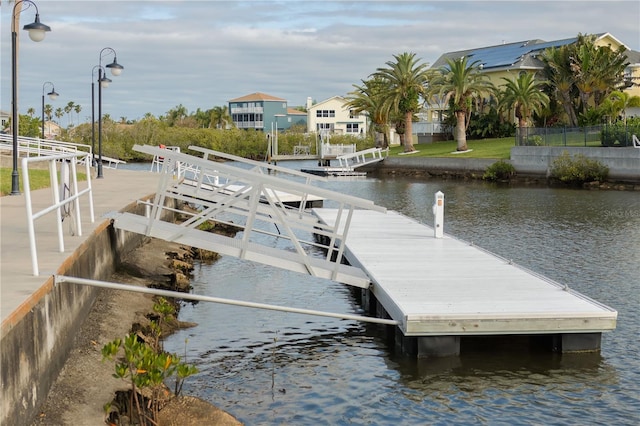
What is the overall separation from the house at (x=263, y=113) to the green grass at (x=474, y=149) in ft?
211

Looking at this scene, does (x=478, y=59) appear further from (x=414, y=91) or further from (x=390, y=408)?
(x=390, y=408)

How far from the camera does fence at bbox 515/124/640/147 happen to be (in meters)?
47.6

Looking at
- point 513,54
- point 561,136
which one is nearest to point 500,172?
point 561,136

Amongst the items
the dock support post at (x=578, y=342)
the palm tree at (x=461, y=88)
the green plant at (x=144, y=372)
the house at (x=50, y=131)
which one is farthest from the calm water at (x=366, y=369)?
the house at (x=50, y=131)

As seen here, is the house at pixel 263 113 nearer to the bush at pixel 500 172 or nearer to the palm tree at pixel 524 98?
the palm tree at pixel 524 98

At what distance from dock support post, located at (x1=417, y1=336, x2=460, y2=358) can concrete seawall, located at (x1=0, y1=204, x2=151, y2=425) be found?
175 inches

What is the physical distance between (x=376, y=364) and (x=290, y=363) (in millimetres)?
1172

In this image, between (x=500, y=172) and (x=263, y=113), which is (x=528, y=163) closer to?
(x=500, y=172)

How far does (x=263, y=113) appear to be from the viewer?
457ft

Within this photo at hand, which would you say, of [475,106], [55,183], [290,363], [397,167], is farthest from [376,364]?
[475,106]

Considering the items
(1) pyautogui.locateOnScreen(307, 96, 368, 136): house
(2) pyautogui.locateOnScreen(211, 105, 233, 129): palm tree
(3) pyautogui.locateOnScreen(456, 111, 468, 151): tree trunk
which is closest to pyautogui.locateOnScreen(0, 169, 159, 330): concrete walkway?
(3) pyautogui.locateOnScreen(456, 111, 468, 151): tree trunk

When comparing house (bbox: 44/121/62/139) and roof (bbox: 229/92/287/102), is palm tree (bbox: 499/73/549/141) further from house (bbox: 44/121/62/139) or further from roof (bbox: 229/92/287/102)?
roof (bbox: 229/92/287/102)

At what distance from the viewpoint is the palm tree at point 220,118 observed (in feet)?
452

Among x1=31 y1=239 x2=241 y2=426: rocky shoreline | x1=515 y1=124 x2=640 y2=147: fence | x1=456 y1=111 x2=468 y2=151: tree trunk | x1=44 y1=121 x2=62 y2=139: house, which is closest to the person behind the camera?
x1=31 y1=239 x2=241 y2=426: rocky shoreline
